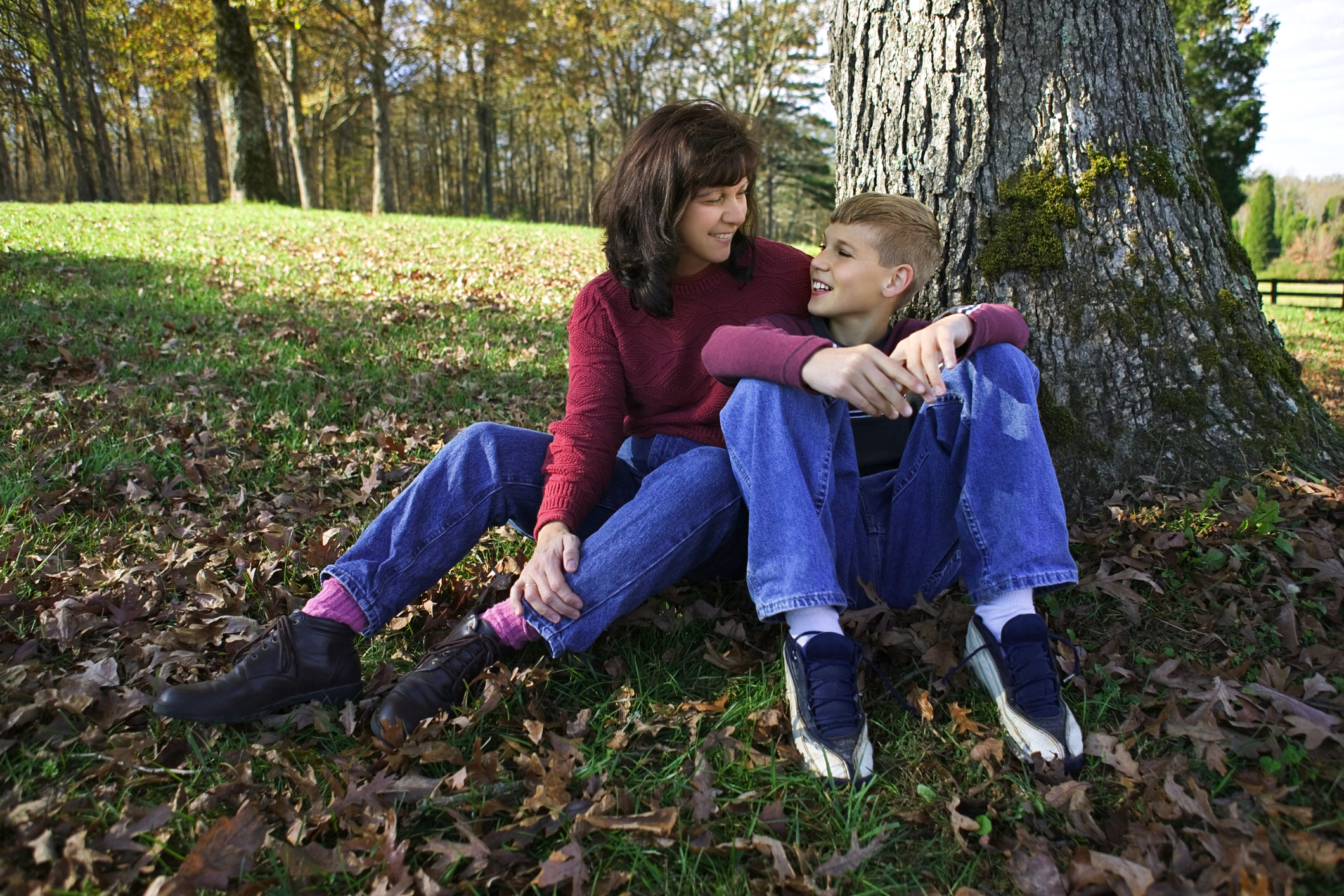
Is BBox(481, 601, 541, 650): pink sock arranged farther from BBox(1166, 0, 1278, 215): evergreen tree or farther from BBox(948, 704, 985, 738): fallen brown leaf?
BBox(1166, 0, 1278, 215): evergreen tree

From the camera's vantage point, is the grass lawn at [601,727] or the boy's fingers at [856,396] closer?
the grass lawn at [601,727]

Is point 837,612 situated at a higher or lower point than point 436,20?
lower

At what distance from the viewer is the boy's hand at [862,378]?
2102 millimetres

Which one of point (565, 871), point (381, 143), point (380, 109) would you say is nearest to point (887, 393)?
point (565, 871)

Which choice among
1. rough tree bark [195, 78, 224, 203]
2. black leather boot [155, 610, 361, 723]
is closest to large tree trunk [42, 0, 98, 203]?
rough tree bark [195, 78, 224, 203]

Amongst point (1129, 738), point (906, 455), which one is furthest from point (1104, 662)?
point (906, 455)

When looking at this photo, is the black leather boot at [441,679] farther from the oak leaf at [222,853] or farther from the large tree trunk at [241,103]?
the large tree trunk at [241,103]

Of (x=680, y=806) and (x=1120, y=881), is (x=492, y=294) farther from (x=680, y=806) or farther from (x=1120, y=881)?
(x=1120, y=881)

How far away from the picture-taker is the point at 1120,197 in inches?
119

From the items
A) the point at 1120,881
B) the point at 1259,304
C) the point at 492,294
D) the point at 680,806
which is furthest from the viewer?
the point at 492,294

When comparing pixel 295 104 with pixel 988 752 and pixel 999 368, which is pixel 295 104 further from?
pixel 988 752

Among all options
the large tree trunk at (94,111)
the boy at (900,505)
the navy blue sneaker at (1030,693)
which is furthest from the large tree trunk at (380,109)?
the navy blue sneaker at (1030,693)

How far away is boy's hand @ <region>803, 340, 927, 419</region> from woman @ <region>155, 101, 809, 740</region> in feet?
0.32

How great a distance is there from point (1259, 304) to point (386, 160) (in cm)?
1984
